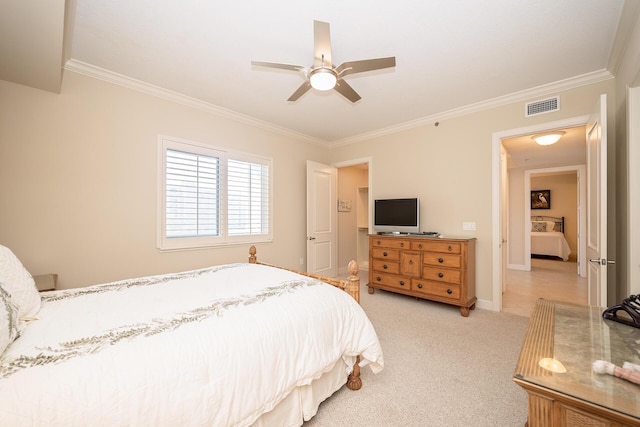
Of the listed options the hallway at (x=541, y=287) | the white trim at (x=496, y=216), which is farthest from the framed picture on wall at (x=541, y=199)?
the white trim at (x=496, y=216)

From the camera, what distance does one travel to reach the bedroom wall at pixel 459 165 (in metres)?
3.24

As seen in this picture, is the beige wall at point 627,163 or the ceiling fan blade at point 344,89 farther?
the ceiling fan blade at point 344,89

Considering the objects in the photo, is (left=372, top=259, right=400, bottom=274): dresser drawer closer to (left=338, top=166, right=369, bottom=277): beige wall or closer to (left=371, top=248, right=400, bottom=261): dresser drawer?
(left=371, top=248, right=400, bottom=261): dresser drawer

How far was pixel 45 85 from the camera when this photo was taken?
233 cm

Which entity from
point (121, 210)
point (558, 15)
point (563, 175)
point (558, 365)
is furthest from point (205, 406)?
Result: point (563, 175)

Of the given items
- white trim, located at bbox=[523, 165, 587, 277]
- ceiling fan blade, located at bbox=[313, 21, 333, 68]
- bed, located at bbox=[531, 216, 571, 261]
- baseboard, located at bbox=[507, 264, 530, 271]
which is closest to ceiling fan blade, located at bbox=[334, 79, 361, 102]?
ceiling fan blade, located at bbox=[313, 21, 333, 68]

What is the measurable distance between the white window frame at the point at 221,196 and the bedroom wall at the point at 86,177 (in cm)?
7

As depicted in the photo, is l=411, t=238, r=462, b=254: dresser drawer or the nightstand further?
l=411, t=238, r=462, b=254: dresser drawer

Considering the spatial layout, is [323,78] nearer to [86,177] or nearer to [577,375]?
[577,375]

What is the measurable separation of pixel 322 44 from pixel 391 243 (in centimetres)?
280

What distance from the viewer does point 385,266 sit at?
3.94m

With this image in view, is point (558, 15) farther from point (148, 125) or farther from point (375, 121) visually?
point (148, 125)

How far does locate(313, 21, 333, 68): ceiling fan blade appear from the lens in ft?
5.69

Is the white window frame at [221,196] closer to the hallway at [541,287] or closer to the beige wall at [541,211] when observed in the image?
the hallway at [541,287]
